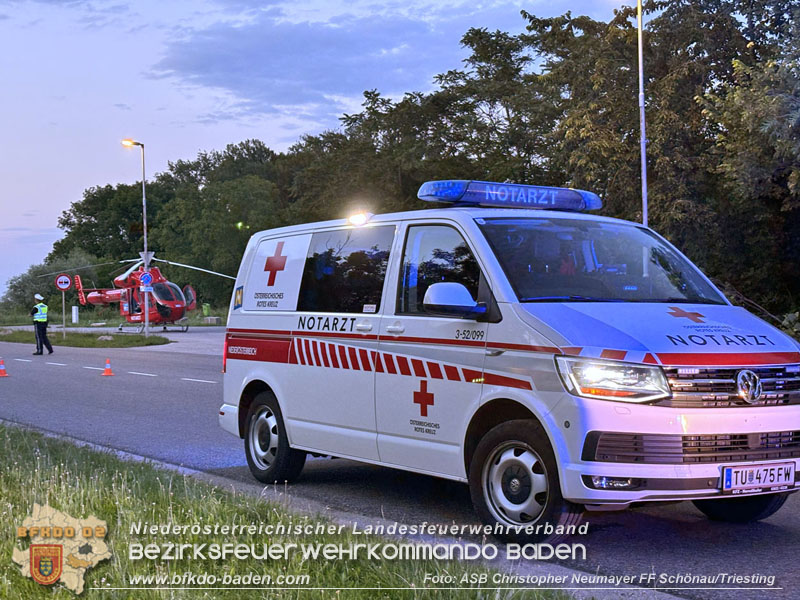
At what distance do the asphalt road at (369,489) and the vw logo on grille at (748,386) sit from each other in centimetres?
95

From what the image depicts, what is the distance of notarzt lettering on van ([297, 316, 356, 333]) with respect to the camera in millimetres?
7590

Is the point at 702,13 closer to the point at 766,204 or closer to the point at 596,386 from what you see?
the point at 766,204

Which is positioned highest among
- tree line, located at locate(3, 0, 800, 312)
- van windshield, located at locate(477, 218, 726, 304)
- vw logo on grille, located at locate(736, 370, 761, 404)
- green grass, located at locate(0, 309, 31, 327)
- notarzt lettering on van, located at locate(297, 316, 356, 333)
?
tree line, located at locate(3, 0, 800, 312)

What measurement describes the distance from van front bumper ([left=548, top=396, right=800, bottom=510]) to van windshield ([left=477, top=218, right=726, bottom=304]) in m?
1.00

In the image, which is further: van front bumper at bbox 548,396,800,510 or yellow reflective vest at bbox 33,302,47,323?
yellow reflective vest at bbox 33,302,47,323

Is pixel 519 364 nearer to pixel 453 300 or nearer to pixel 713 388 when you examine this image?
pixel 453 300

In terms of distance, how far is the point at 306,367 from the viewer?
7.98m

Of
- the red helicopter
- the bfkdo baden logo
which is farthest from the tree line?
the bfkdo baden logo

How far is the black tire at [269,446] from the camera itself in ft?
27.2

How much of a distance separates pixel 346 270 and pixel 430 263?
95cm

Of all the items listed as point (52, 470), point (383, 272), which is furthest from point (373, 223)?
point (52, 470)

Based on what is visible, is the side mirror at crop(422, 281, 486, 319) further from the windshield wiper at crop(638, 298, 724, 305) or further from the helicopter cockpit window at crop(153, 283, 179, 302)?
the helicopter cockpit window at crop(153, 283, 179, 302)

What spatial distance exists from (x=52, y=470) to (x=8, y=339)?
43.1m

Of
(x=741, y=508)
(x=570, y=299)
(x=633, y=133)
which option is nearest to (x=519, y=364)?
(x=570, y=299)
